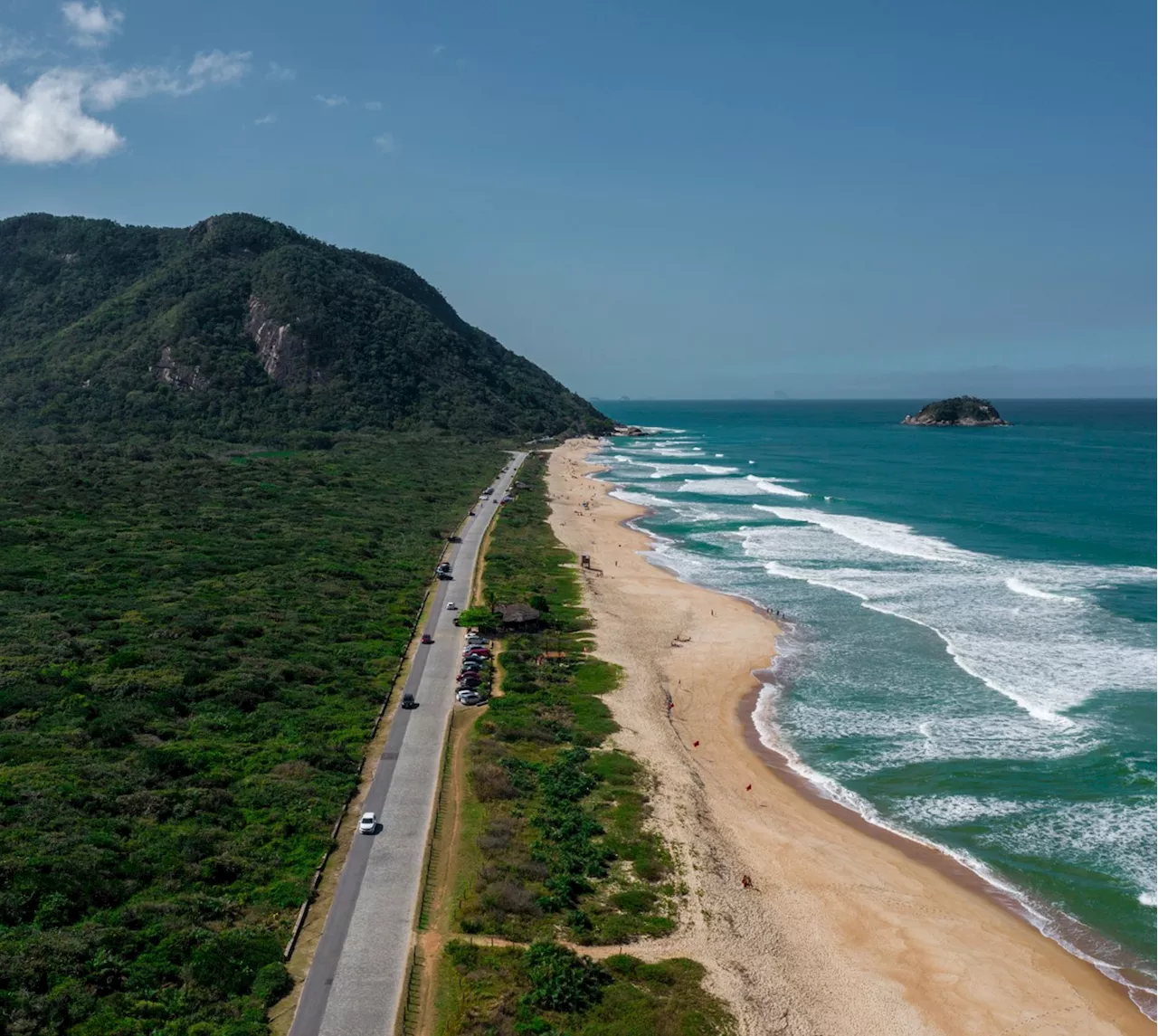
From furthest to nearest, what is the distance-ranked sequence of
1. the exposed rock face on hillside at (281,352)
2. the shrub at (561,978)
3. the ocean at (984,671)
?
the exposed rock face on hillside at (281,352), the ocean at (984,671), the shrub at (561,978)

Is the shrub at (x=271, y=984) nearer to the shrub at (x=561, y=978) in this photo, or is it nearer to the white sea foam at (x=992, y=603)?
the shrub at (x=561, y=978)

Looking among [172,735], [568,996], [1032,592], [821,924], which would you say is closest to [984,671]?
[1032,592]

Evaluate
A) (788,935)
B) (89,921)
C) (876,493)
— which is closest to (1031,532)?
(876,493)

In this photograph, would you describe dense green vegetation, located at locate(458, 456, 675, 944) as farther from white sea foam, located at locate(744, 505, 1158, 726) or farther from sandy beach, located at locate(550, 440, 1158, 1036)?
white sea foam, located at locate(744, 505, 1158, 726)

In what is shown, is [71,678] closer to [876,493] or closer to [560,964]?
[560,964]

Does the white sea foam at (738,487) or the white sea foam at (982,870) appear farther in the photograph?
the white sea foam at (738,487)

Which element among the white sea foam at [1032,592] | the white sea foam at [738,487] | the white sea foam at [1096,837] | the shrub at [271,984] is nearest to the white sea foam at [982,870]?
the white sea foam at [1096,837]

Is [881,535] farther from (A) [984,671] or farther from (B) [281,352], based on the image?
(B) [281,352]
